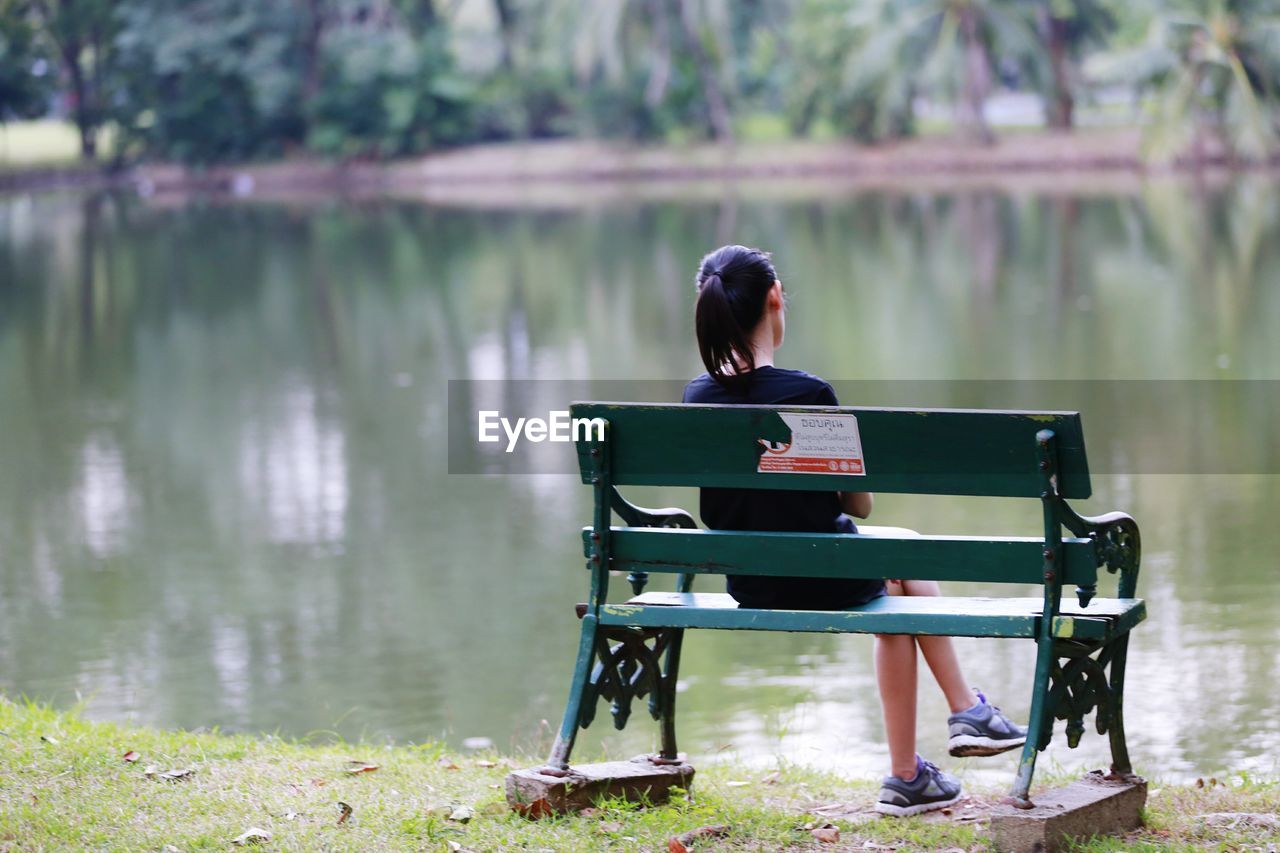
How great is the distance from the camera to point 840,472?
3727 mm

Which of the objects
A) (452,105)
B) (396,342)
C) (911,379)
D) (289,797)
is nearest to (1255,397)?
(911,379)

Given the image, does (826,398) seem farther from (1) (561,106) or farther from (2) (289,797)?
(1) (561,106)

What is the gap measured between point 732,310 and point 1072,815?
126cm

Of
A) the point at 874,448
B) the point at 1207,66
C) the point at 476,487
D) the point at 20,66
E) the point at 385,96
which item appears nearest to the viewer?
the point at 874,448

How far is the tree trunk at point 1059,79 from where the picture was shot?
169 ft

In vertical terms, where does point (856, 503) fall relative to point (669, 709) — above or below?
above

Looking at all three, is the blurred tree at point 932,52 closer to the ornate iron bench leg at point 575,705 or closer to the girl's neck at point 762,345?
the girl's neck at point 762,345

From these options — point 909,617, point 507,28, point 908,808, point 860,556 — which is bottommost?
point 908,808

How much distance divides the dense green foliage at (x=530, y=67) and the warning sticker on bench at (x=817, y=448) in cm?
4507

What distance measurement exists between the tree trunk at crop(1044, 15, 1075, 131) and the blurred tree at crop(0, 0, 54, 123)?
31257 millimetres

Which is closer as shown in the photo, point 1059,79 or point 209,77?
point 1059,79

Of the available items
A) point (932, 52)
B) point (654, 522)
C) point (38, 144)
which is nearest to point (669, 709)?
point (654, 522)

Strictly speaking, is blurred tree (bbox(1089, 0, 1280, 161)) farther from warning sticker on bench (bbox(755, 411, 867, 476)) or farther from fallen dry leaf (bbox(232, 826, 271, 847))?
fallen dry leaf (bbox(232, 826, 271, 847))

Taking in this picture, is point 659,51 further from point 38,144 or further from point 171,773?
point 171,773
